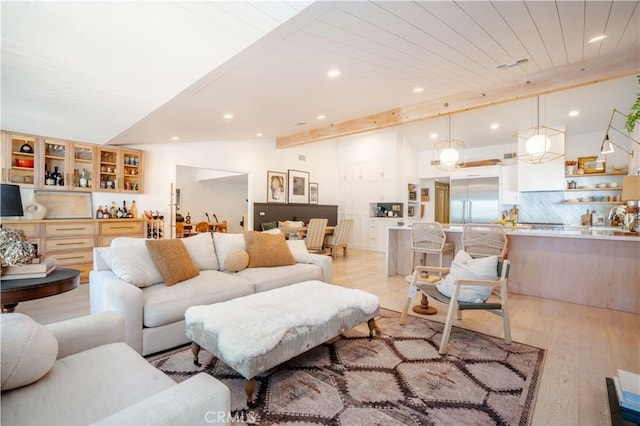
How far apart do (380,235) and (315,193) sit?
2269mm

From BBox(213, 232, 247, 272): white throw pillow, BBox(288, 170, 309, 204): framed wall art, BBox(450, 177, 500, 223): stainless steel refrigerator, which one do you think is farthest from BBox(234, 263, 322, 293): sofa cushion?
BBox(450, 177, 500, 223): stainless steel refrigerator

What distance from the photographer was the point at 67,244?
416 centimetres

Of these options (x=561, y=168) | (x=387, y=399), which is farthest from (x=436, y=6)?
(x=561, y=168)

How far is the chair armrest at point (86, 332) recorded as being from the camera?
135 cm

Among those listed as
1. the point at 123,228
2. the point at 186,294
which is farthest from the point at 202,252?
the point at 123,228

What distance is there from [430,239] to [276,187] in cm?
467

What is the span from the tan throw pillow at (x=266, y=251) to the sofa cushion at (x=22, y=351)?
2184 mm

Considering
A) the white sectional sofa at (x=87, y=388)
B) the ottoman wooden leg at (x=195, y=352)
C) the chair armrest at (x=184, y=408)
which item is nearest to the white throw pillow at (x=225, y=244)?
the ottoman wooden leg at (x=195, y=352)

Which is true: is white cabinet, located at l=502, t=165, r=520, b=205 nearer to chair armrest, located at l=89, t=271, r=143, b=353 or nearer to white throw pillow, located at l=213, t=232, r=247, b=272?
white throw pillow, located at l=213, t=232, r=247, b=272

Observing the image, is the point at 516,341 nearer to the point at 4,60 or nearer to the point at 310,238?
the point at 310,238

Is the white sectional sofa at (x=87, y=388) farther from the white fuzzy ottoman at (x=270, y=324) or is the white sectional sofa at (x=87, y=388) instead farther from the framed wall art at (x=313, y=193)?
the framed wall art at (x=313, y=193)

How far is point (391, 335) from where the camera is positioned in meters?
2.59

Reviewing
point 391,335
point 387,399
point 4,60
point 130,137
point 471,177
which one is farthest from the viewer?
point 471,177

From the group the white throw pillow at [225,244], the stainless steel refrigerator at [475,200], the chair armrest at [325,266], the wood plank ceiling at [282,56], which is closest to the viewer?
the wood plank ceiling at [282,56]
